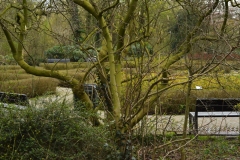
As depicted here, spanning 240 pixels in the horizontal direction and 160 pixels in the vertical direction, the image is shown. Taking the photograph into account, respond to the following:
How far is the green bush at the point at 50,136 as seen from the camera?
166 inches

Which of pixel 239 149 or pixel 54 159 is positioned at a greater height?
pixel 54 159

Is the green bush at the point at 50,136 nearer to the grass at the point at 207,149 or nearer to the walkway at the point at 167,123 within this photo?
the walkway at the point at 167,123

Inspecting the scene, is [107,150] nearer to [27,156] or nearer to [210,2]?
[27,156]

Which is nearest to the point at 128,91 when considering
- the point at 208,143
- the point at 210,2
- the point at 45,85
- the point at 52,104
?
the point at 52,104

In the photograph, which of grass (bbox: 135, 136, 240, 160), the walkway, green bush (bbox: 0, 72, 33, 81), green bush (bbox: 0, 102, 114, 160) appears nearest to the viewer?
green bush (bbox: 0, 102, 114, 160)

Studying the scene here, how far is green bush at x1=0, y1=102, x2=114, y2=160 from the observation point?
4215mm

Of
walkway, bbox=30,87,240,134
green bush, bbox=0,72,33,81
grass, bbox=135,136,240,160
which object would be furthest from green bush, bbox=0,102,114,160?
grass, bbox=135,136,240,160

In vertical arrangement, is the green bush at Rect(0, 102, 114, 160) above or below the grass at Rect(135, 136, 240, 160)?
above

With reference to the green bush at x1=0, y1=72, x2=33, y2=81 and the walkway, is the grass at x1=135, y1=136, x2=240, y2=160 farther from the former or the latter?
the green bush at x1=0, y1=72, x2=33, y2=81

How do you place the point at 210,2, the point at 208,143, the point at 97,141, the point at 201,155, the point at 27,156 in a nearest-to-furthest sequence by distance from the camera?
the point at 27,156, the point at 97,141, the point at 210,2, the point at 201,155, the point at 208,143

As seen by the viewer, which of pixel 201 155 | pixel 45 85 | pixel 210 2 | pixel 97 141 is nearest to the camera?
pixel 97 141

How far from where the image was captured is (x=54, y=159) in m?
4.22

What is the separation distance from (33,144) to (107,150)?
0.89 metres

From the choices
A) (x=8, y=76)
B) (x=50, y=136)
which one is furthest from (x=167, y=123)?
(x=8, y=76)
